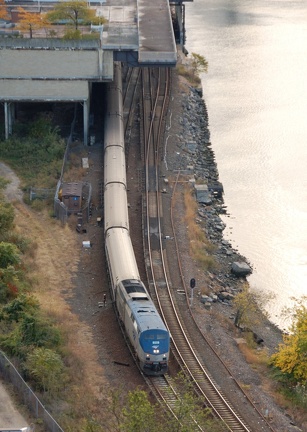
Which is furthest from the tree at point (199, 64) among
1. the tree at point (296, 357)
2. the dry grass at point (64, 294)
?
the tree at point (296, 357)

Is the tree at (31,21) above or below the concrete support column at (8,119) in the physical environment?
above

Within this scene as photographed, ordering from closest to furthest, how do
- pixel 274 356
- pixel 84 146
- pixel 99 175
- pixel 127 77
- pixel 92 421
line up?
pixel 92 421
pixel 274 356
pixel 99 175
pixel 84 146
pixel 127 77

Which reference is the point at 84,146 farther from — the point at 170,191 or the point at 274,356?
the point at 274,356

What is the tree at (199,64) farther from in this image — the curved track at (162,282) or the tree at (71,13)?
the tree at (71,13)

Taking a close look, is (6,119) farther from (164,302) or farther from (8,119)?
(164,302)

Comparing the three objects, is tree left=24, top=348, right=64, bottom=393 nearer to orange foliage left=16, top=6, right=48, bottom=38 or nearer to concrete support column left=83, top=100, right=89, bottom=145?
concrete support column left=83, top=100, right=89, bottom=145

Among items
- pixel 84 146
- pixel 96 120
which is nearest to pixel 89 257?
pixel 84 146

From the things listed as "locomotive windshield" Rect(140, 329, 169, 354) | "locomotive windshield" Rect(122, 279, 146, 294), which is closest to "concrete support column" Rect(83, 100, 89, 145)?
"locomotive windshield" Rect(122, 279, 146, 294)
